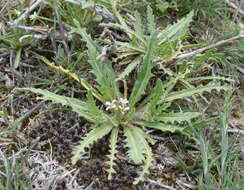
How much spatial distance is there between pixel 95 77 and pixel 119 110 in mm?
435

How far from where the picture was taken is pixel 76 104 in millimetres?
2160

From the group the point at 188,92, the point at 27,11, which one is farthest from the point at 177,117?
the point at 27,11

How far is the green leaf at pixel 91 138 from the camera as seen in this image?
1914 mm

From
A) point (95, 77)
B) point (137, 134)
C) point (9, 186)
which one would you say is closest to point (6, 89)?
point (95, 77)

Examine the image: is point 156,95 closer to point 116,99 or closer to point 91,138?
point 116,99

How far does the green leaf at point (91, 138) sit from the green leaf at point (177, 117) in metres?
0.31

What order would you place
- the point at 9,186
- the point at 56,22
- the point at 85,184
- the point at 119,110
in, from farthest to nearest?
1. the point at 56,22
2. the point at 119,110
3. the point at 85,184
4. the point at 9,186

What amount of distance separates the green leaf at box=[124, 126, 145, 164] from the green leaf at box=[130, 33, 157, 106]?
0.65 feet

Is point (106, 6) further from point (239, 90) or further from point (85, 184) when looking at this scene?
point (85, 184)

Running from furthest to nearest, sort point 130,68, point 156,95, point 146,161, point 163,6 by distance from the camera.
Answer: point 163,6
point 130,68
point 156,95
point 146,161

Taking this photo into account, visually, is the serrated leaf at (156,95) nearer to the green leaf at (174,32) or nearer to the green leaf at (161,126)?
the green leaf at (161,126)

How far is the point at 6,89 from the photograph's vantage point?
236 centimetres

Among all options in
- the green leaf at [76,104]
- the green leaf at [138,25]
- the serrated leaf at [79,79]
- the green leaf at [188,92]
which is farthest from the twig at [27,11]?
the green leaf at [188,92]

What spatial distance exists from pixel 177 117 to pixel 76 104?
607 millimetres
